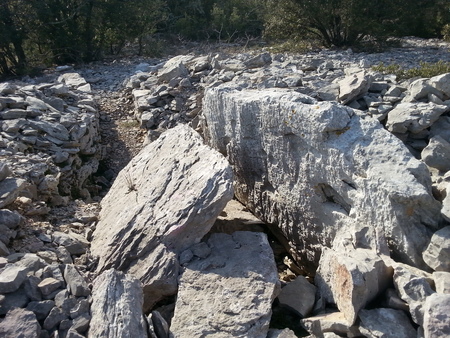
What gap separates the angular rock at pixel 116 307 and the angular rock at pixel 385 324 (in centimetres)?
177

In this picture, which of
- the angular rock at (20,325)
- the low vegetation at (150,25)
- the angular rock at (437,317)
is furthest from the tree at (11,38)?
the angular rock at (437,317)

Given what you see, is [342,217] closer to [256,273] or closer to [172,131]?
[256,273]

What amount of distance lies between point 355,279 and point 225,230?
7.13ft

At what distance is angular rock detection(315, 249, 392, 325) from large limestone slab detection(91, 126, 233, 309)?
4.15 ft

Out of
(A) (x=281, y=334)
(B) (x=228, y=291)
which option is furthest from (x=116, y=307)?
(A) (x=281, y=334)

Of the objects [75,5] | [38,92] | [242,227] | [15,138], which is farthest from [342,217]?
[75,5]

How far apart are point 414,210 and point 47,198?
445cm

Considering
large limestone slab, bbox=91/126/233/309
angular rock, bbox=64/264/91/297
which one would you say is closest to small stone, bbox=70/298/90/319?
angular rock, bbox=64/264/91/297

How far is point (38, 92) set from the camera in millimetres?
9023

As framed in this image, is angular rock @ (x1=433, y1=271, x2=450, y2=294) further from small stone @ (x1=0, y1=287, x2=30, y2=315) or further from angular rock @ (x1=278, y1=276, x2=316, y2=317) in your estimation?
small stone @ (x1=0, y1=287, x2=30, y2=315)

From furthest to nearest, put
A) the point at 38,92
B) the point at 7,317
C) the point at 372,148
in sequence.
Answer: the point at 38,92
the point at 372,148
the point at 7,317

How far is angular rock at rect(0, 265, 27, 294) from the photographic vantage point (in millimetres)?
4023

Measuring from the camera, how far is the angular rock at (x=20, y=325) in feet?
12.2

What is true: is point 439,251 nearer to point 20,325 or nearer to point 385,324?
point 385,324
